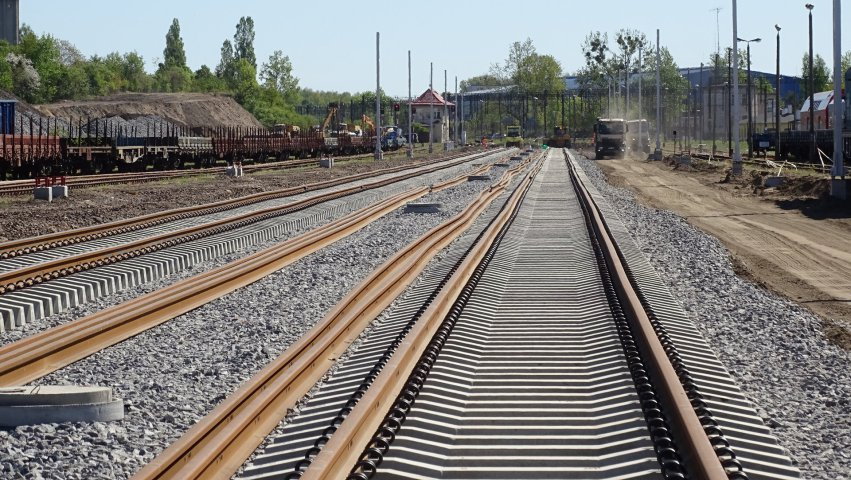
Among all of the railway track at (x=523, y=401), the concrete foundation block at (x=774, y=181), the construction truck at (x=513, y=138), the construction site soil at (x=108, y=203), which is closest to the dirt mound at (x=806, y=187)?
the concrete foundation block at (x=774, y=181)

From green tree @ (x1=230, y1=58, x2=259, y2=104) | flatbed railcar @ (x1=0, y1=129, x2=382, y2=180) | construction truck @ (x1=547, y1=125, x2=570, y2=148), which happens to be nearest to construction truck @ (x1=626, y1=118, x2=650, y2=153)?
construction truck @ (x1=547, y1=125, x2=570, y2=148)

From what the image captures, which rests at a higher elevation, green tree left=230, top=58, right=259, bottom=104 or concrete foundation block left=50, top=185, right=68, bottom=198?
green tree left=230, top=58, right=259, bottom=104

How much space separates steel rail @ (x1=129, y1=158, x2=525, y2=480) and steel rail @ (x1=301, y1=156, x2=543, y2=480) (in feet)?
1.85

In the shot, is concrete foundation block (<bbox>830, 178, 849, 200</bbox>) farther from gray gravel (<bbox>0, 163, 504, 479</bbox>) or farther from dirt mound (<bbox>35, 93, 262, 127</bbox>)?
dirt mound (<bbox>35, 93, 262, 127</bbox>)

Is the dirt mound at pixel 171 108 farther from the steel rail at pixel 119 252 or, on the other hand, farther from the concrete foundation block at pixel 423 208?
the steel rail at pixel 119 252

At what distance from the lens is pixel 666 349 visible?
9.12 metres

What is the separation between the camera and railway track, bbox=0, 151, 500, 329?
12117 millimetres

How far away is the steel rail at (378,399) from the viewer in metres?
5.82

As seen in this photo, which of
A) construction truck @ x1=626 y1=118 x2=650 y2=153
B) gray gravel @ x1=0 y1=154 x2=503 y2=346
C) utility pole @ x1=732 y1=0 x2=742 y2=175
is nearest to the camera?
gray gravel @ x1=0 y1=154 x2=503 y2=346

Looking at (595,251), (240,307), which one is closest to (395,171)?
(595,251)

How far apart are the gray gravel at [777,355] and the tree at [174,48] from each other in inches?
7065

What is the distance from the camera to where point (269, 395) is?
7.49 meters

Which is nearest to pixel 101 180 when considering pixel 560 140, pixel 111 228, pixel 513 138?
pixel 111 228

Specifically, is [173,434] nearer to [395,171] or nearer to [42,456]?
[42,456]
